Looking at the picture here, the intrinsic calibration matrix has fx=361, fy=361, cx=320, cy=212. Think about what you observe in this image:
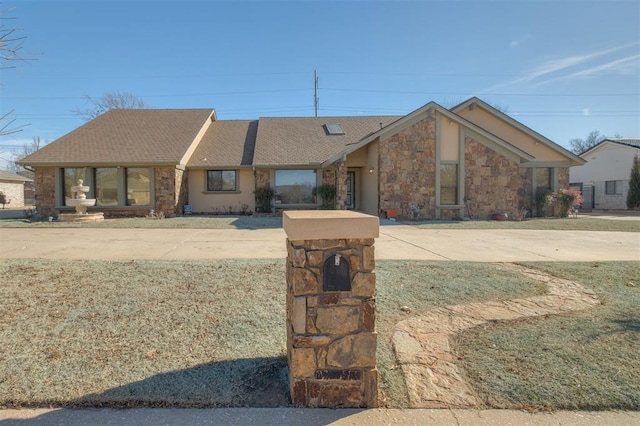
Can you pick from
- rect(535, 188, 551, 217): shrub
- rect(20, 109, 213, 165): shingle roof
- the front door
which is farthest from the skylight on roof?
rect(535, 188, 551, 217): shrub

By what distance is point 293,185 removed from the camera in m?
17.9

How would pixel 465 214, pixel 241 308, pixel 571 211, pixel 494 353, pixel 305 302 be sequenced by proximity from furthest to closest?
pixel 571 211 < pixel 465 214 < pixel 241 308 < pixel 494 353 < pixel 305 302

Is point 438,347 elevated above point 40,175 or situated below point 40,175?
below

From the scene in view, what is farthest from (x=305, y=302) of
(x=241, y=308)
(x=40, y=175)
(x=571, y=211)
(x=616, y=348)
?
(x=571, y=211)

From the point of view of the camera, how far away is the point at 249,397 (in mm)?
2795

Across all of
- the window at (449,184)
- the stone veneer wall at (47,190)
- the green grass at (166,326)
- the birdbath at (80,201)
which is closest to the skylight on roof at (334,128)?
the window at (449,184)

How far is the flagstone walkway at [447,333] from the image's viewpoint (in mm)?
2857

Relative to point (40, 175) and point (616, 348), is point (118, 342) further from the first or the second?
point (40, 175)

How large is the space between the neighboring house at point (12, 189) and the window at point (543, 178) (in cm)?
3916

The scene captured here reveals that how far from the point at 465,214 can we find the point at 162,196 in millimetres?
13713

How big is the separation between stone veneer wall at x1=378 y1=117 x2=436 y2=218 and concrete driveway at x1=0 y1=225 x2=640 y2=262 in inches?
144

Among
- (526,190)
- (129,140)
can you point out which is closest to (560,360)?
(526,190)

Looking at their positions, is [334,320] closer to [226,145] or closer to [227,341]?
[227,341]

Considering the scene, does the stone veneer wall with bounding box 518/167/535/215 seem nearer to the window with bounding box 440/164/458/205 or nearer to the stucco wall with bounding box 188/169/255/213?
the window with bounding box 440/164/458/205
